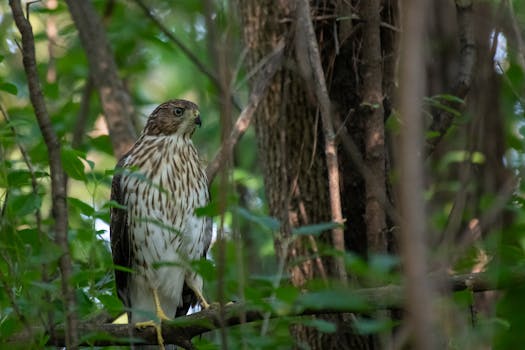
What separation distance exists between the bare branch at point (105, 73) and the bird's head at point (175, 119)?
341 mm

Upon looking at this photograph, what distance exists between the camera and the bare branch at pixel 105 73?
559 centimetres

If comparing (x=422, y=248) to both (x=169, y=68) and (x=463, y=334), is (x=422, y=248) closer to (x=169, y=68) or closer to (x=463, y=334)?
(x=463, y=334)

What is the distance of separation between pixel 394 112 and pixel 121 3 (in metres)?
3.55

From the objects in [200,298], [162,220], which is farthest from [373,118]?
[200,298]

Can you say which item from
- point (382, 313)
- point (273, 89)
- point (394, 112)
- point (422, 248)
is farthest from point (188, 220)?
point (422, 248)

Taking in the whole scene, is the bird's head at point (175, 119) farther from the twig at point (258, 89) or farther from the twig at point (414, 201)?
the twig at point (414, 201)

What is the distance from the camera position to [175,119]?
Answer: 526cm

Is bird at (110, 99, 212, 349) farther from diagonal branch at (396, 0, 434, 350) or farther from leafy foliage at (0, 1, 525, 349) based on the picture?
diagonal branch at (396, 0, 434, 350)

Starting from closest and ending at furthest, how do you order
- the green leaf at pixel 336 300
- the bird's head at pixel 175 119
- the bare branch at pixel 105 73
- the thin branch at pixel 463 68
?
the green leaf at pixel 336 300, the thin branch at pixel 463 68, the bird's head at pixel 175 119, the bare branch at pixel 105 73

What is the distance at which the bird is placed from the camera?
4.79 m

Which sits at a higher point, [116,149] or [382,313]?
[116,149]

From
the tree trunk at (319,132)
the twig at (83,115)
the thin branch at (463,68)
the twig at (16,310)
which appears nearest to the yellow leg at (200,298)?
the tree trunk at (319,132)

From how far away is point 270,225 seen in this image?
2.77 m

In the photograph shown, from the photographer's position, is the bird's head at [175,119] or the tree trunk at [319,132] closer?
the tree trunk at [319,132]
